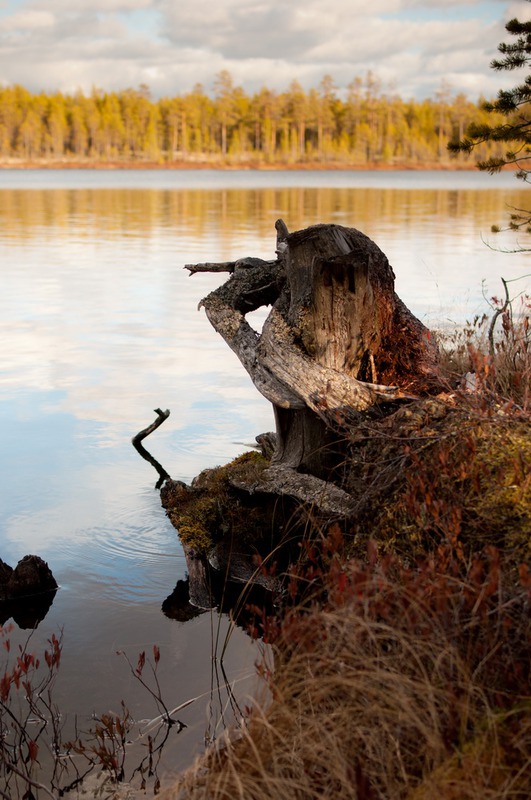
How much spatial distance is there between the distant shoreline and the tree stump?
139101mm

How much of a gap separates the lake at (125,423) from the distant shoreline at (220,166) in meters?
119

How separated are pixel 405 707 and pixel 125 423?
25.3ft

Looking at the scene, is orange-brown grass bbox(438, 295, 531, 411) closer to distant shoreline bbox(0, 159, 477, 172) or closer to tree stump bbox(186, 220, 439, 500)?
tree stump bbox(186, 220, 439, 500)

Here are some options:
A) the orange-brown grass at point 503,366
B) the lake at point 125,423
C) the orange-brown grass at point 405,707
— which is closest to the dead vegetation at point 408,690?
the orange-brown grass at point 405,707

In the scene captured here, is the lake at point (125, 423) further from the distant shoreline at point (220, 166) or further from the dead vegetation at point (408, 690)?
the distant shoreline at point (220, 166)

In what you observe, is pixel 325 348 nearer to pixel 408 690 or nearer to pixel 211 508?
pixel 211 508

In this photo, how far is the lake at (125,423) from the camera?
214 inches

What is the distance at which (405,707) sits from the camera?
10.1 feet

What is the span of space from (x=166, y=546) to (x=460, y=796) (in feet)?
14.4

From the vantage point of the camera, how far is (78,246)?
28.0 meters

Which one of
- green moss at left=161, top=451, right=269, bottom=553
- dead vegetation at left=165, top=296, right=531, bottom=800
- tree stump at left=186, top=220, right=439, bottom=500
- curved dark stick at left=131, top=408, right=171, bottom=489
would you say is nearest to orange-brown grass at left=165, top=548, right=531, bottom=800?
dead vegetation at left=165, top=296, right=531, bottom=800

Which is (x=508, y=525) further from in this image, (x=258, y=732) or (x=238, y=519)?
(x=238, y=519)

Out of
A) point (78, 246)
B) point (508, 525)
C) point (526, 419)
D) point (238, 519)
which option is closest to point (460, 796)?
point (508, 525)

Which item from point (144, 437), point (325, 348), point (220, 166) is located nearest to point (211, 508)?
point (325, 348)
